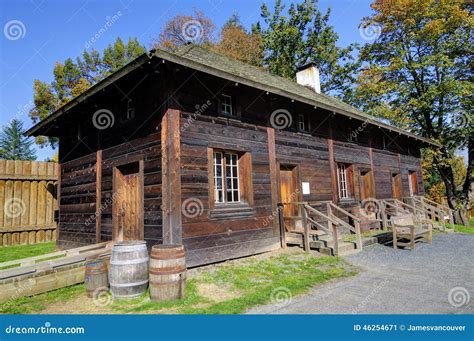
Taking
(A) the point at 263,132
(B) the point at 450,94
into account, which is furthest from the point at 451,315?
(B) the point at 450,94

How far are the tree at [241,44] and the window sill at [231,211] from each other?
19058 mm

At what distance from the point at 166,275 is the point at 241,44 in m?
24.2

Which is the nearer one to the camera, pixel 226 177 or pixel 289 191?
pixel 226 177

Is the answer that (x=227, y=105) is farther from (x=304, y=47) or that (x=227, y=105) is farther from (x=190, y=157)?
(x=304, y=47)

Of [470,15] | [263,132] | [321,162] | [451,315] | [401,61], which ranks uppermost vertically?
[470,15]

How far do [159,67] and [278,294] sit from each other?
5.18m

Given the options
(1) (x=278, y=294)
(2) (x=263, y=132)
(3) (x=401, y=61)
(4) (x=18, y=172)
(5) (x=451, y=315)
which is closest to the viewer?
(5) (x=451, y=315)

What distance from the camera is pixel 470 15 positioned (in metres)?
18.0

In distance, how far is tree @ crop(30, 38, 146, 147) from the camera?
23938mm

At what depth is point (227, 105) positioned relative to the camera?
809 centimetres

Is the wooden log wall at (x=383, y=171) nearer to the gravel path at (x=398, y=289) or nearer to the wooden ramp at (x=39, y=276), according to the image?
the gravel path at (x=398, y=289)

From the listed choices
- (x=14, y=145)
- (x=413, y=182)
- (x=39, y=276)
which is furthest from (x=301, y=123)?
(x=14, y=145)

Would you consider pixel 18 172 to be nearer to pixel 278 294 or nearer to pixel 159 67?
pixel 159 67

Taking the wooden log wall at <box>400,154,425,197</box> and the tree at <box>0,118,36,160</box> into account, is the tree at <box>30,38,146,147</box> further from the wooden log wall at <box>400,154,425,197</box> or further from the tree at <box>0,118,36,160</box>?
the wooden log wall at <box>400,154,425,197</box>
